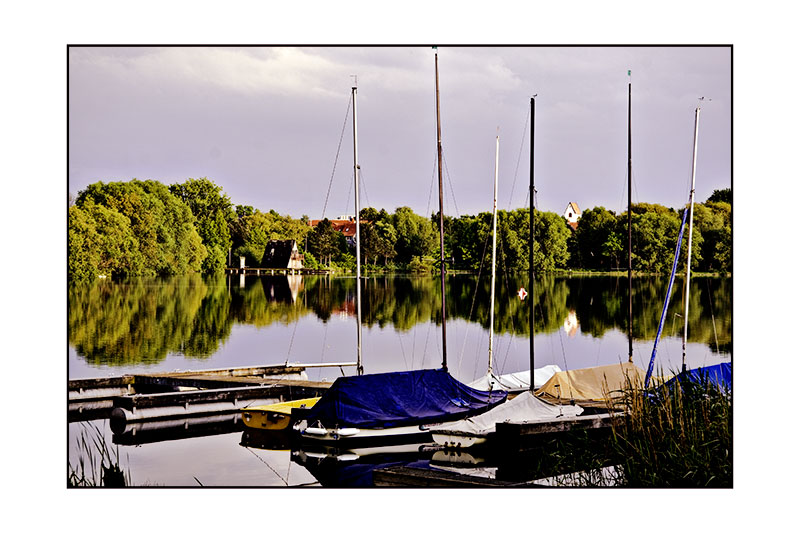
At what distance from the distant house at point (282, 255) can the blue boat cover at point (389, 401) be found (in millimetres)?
9268

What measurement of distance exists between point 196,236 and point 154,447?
505 cm

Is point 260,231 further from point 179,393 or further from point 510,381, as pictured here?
point 510,381

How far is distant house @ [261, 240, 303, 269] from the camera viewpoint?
21.8m

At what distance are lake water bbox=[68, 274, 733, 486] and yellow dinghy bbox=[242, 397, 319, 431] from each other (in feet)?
1.27

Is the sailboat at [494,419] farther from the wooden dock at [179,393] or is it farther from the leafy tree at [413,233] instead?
the wooden dock at [179,393]

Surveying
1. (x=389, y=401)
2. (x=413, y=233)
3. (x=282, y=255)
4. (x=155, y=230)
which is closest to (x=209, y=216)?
(x=155, y=230)

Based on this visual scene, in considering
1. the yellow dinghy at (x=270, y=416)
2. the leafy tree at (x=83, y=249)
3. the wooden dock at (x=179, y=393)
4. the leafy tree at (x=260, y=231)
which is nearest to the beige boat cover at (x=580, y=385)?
the yellow dinghy at (x=270, y=416)

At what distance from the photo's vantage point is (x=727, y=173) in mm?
9148

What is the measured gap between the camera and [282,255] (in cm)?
2516

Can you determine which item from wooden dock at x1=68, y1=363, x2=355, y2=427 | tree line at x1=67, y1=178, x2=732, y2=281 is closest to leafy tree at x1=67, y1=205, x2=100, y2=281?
→ tree line at x1=67, y1=178, x2=732, y2=281

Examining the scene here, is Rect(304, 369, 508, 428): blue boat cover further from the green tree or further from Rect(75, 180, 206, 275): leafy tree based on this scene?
Rect(75, 180, 206, 275): leafy tree

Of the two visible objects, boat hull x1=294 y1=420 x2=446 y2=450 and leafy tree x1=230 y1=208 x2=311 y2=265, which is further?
leafy tree x1=230 y1=208 x2=311 y2=265

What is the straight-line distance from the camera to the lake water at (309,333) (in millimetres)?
11781
